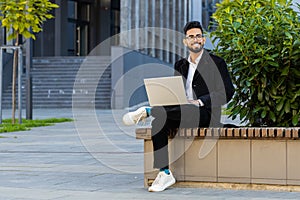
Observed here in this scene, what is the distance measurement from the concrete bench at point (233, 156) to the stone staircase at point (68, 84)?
20665 mm

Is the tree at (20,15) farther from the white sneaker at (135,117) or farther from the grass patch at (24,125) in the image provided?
the white sneaker at (135,117)

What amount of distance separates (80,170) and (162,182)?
2.15 meters

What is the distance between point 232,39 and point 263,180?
5.18ft

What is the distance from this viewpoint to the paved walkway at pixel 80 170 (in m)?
7.20

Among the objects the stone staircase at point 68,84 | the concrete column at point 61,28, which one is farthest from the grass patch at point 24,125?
the concrete column at point 61,28

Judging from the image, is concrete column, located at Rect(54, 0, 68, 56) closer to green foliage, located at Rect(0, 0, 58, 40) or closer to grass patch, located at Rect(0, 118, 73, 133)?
grass patch, located at Rect(0, 118, 73, 133)

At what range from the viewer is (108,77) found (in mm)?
31516

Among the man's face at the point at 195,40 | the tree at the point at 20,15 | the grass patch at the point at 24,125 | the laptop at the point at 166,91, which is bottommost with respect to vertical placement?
the grass patch at the point at 24,125

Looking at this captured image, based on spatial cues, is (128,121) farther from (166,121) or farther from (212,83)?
(212,83)

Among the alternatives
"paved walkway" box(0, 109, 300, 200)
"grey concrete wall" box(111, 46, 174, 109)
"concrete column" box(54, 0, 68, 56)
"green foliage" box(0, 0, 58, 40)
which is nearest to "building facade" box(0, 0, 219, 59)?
"concrete column" box(54, 0, 68, 56)

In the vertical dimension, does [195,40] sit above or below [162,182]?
above

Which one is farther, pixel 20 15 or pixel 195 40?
pixel 20 15

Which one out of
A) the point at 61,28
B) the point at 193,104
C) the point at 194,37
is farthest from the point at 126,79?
the point at 193,104

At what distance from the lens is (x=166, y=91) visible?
7.57 metres
